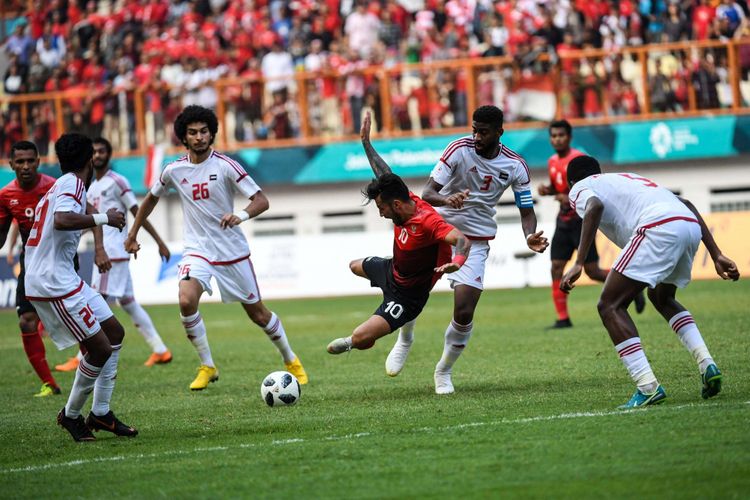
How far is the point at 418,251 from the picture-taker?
10164mm

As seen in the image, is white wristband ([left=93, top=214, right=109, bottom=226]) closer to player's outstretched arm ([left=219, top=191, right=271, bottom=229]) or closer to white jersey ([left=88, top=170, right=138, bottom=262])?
player's outstretched arm ([left=219, top=191, right=271, bottom=229])

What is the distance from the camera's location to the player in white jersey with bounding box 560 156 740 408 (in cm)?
868

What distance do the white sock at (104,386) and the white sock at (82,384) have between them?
84mm

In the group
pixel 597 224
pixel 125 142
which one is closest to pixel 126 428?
pixel 597 224

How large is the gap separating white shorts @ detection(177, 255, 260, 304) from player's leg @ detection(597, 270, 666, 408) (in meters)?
3.84

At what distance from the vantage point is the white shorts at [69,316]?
28.0ft

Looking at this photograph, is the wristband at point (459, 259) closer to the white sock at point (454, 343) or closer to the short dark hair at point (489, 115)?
the white sock at point (454, 343)

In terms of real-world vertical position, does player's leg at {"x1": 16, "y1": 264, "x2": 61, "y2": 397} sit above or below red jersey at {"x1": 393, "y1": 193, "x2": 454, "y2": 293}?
below

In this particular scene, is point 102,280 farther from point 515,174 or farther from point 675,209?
point 675,209

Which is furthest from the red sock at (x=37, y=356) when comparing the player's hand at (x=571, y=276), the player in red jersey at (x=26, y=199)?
the player's hand at (x=571, y=276)

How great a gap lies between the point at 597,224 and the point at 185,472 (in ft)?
11.7

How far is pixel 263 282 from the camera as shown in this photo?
2559cm

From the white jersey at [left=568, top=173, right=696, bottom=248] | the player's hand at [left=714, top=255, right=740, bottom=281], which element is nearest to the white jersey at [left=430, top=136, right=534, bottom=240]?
the white jersey at [left=568, top=173, right=696, bottom=248]

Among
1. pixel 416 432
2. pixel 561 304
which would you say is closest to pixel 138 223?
pixel 416 432
